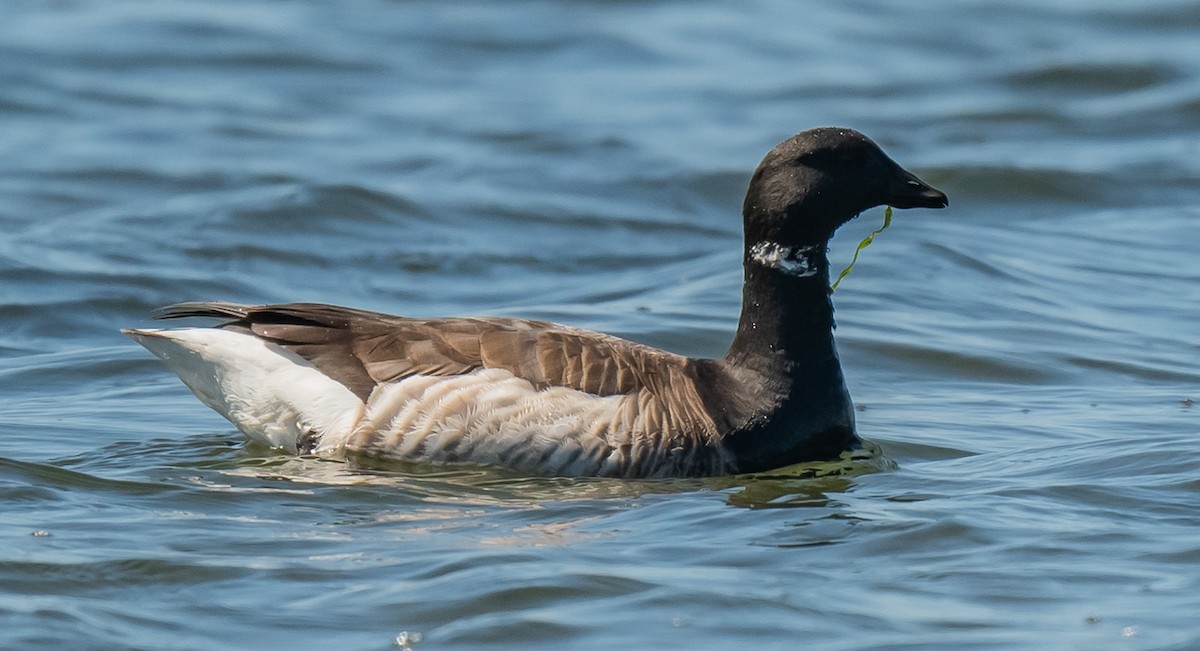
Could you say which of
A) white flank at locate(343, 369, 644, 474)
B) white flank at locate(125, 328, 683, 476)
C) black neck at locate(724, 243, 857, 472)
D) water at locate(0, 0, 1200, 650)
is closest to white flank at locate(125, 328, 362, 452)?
white flank at locate(125, 328, 683, 476)

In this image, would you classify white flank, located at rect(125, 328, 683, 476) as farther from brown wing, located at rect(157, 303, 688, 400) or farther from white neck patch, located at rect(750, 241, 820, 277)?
white neck patch, located at rect(750, 241, 820, 277)

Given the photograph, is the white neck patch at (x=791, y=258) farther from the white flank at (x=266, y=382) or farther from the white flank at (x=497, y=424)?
the white flank at (x=266, y=382)

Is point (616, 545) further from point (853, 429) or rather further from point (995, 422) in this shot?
point (995, 422)

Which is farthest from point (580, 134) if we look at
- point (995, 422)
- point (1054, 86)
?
point (995, 422)

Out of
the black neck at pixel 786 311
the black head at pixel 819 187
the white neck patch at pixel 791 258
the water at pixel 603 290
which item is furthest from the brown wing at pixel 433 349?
the black head at pixel 819 187

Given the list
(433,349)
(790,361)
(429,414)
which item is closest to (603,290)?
(790,361)

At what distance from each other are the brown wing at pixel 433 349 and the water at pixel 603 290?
547 mm

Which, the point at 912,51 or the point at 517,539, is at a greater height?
the point at 912,51

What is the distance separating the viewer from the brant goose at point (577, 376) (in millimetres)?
9070

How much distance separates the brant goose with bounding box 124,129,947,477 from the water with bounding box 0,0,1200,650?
7.9 inches

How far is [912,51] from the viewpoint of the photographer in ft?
78.9

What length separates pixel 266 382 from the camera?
924cm

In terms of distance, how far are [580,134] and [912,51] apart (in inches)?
248

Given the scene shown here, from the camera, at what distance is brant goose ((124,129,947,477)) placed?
357 inches
